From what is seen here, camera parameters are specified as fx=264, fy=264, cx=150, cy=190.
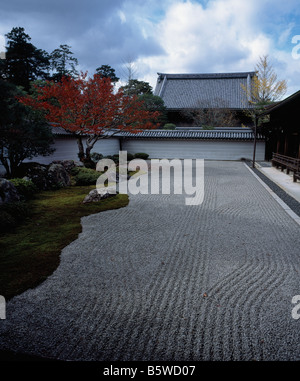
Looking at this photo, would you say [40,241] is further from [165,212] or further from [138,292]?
[165,212]

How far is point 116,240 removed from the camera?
18.3 feet

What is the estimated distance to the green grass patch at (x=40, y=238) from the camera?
404 cm

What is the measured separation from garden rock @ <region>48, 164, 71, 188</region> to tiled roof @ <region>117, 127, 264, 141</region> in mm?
13583

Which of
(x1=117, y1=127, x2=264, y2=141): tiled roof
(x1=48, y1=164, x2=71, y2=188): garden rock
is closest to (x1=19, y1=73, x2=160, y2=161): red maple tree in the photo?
(x1=48, y1=164, x2=71, y2=188): garden rock

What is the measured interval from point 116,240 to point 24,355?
9.97 feet

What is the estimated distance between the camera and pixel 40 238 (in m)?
5.62

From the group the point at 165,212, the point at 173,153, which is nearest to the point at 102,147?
the point at 173,153

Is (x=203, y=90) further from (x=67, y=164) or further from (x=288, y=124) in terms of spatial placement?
(x=67, y=164)

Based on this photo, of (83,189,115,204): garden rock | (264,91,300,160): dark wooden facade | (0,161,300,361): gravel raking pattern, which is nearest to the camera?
(0,161,300,361): gravel raking pattern

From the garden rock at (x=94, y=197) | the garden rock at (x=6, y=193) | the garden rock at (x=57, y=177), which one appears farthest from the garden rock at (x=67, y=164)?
the garden rock at (x=6, y=193)

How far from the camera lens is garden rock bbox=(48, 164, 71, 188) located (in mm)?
11094

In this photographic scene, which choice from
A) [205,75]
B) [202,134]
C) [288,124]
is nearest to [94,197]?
[288,124]

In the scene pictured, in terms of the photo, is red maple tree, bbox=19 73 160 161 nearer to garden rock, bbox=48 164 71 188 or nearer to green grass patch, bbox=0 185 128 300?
garden rock, bbox=48 164 71 188

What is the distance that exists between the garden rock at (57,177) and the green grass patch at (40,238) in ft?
4.73
